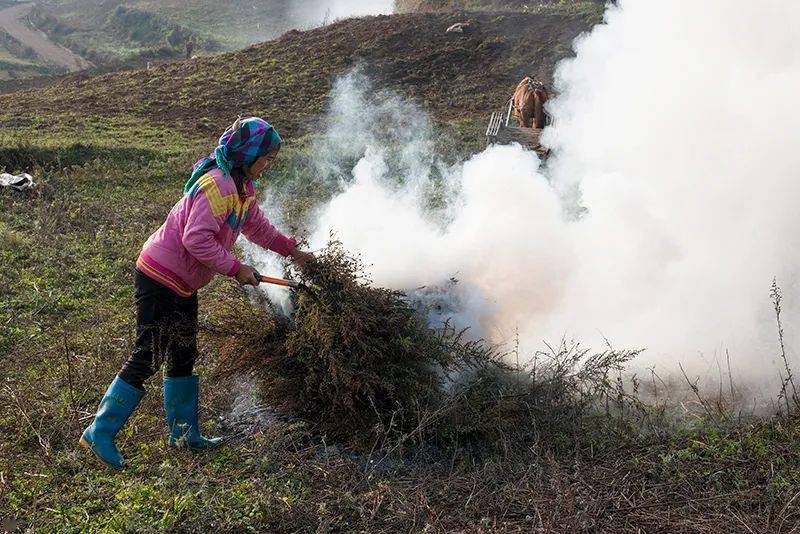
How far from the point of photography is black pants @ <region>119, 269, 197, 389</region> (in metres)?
3.34

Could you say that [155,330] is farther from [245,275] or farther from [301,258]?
[301,258]

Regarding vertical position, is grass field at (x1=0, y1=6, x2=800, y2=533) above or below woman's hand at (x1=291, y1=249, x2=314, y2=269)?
below

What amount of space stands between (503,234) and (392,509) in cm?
312

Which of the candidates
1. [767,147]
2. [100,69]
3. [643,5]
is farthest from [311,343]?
[100,69]

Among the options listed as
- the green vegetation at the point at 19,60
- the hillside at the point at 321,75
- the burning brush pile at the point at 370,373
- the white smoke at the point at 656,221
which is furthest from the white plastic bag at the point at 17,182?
the green vegetation at the point at 19,60

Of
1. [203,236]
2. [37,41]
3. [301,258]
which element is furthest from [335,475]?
[37,41]

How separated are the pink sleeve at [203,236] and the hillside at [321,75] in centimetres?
1280

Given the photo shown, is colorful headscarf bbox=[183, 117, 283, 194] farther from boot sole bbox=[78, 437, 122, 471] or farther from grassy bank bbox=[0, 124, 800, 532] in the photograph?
boot sole bbox=[78, 437, 122, 471]

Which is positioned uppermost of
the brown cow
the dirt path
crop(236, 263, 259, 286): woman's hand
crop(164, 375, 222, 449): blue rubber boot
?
the dirt path

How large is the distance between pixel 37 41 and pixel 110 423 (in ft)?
129

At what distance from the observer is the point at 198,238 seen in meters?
3.19

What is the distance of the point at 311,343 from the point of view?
369 cm

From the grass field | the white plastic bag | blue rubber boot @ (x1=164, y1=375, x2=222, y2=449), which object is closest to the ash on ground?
the grass field

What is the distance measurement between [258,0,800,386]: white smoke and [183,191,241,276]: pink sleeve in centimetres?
141
